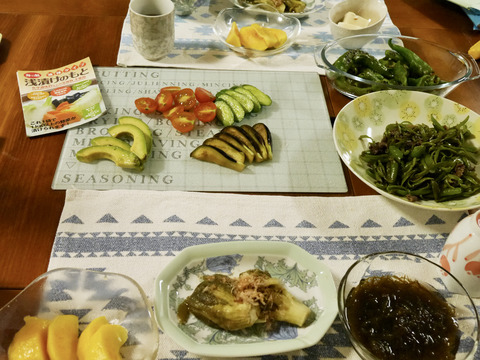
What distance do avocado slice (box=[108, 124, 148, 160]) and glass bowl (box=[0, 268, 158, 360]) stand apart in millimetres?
484

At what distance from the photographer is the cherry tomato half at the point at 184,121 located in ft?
4.92

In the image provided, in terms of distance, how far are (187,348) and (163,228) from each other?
391 mm

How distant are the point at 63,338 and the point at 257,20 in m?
1.67

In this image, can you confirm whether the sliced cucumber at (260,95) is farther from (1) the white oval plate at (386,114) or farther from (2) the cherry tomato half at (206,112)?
(1) the white oval plate at (386,114)

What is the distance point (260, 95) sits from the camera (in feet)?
5.42

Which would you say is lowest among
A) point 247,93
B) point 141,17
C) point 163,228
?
point 163,228

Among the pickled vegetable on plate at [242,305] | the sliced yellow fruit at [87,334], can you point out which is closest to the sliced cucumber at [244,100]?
the pickled vegetable on plate at [242,305]

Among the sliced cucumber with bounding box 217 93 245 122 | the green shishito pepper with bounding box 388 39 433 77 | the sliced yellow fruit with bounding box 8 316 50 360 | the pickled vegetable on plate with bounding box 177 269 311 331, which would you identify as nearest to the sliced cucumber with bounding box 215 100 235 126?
the sliced cucumber with bounding box 217 93 245 122

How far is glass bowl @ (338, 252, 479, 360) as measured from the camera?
92 centimetres

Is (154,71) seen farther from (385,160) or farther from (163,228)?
(385,160)

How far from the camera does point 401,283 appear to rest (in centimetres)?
104

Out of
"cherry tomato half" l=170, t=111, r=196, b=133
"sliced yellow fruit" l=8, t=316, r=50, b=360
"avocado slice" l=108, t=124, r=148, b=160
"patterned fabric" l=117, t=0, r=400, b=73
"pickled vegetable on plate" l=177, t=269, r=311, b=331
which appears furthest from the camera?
"patterned fabric" l=117, t=0, r=400, b=73

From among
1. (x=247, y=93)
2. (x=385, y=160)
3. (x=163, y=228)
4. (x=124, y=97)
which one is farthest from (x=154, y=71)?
(x=385, y=160)

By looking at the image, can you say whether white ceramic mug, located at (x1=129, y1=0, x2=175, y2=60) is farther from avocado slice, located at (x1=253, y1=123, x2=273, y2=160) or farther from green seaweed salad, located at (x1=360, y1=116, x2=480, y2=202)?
green seaweed salad, located at (x1=360, y1=116, x2=480, y2=202)
